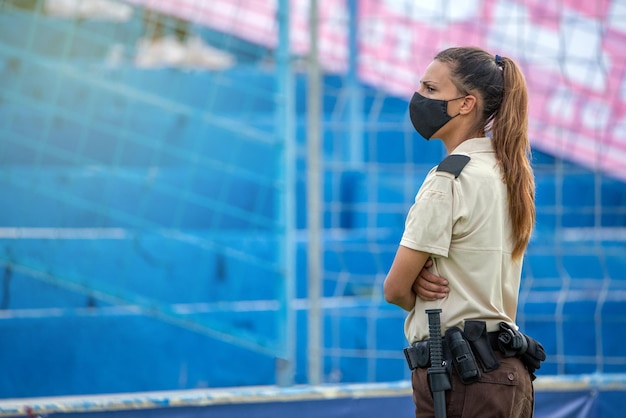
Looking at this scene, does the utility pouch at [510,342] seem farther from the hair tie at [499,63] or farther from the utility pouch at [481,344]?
the hair tie at [499,63]

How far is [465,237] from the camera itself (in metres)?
2.20

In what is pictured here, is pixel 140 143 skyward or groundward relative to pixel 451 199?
skyward

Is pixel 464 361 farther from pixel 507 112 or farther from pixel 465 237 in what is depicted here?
pixel 507 112

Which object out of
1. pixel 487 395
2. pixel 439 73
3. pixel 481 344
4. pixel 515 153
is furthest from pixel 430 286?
pixel 439 73

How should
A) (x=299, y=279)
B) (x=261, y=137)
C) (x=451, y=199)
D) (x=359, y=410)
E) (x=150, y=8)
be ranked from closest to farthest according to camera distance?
(x=451, y=199)
(x=359, y=410)
(x=261, y=137)
(x=299, y=279)
(x=150, y=8)

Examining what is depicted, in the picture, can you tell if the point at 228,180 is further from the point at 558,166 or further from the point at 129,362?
the point at 558,166

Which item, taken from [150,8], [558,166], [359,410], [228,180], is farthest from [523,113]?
[150,8]

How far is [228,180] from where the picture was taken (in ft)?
20.6

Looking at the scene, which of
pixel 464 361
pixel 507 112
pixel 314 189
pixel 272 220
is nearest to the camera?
pixel 464 361

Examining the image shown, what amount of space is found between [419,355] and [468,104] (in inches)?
24.3

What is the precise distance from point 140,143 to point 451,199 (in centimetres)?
491

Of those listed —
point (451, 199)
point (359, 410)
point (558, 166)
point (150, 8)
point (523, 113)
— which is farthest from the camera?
point (150, 8)

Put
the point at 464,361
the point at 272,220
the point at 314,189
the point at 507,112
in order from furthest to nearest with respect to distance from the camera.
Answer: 1. the point at 272,220
2. the point at 314,189
3. the point at 507,112
4. the point at 464,361

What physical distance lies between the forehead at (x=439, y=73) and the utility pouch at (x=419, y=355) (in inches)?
25.0
